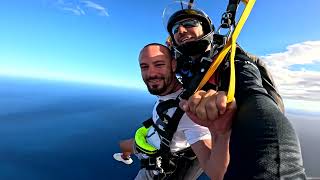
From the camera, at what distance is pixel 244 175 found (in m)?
0.74

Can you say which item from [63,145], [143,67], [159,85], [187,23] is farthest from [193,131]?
[63,145]

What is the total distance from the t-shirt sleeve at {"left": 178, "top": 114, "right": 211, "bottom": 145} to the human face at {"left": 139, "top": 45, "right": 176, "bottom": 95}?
51 cm

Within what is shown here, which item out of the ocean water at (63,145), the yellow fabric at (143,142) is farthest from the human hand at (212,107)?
the ocean water at (63,145)

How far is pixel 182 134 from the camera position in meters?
2.67

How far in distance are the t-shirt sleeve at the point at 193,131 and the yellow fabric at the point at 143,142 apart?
789mm

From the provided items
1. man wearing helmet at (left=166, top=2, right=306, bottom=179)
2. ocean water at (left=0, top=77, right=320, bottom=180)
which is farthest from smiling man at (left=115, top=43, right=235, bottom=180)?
ocean water at (left=0, top=77, right=320, bottom=180)

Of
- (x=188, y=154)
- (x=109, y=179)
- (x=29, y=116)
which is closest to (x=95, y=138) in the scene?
(x=109, y=179)

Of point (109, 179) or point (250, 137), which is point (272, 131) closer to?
point (250, 137)

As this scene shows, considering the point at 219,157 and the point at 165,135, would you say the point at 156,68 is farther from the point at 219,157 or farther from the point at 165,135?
the point at 219,157

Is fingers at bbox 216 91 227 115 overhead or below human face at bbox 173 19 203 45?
below

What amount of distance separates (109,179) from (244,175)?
5318 centimetres

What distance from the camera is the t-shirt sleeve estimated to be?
2255mm

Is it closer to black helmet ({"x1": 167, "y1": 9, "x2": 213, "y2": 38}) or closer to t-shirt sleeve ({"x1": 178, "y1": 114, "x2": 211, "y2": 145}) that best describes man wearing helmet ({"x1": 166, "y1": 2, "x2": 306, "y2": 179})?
t-shirt sleeve ({"x1": 178, "y1": 114, "x2": 211, "y2": 145})

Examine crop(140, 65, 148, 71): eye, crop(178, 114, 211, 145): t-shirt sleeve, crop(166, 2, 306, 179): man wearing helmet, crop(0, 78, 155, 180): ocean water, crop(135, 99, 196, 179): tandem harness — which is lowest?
crop(0, 78, 155, 180): ocean water
